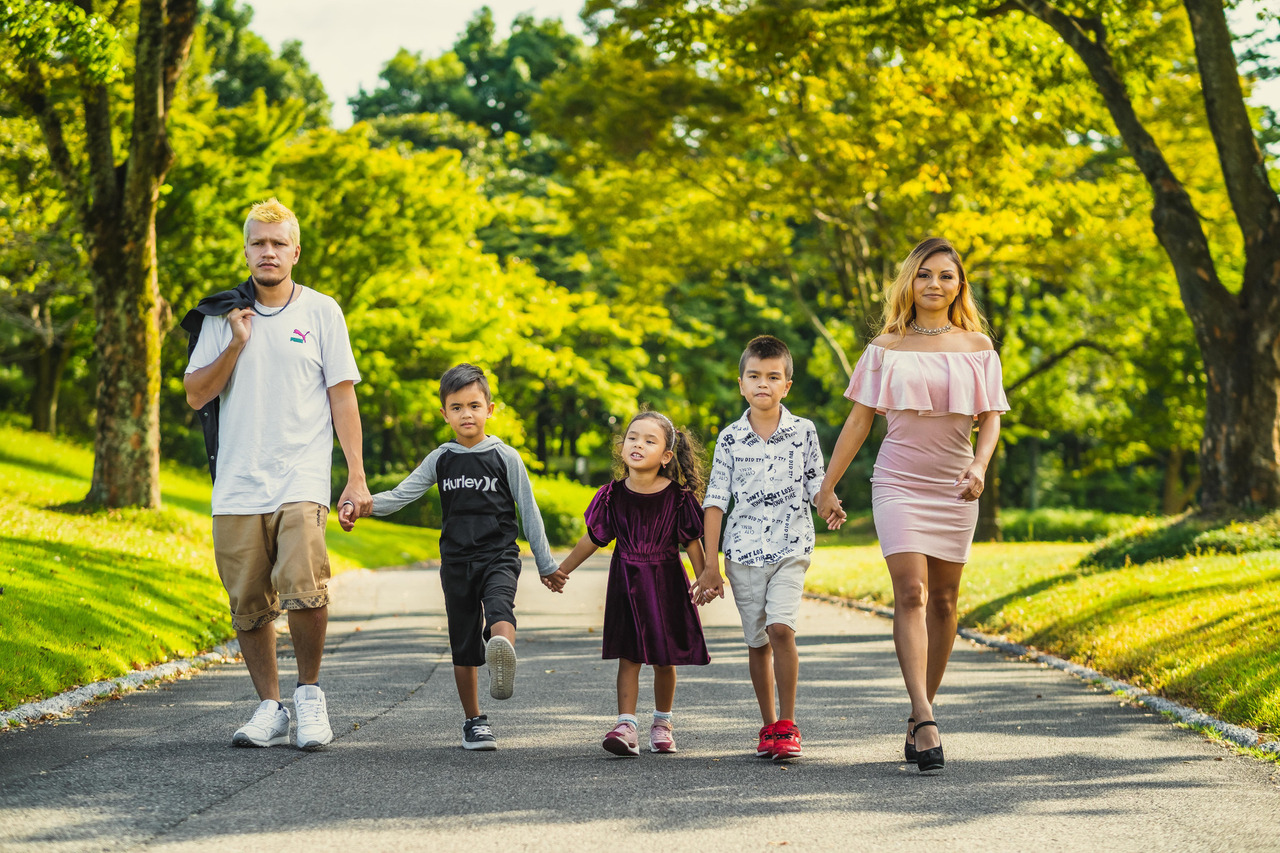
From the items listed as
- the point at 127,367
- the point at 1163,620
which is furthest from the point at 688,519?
the point at 127,367

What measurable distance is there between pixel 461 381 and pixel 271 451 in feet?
2.92

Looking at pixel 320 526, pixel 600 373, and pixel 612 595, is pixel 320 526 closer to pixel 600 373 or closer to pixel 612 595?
pixel 612 595

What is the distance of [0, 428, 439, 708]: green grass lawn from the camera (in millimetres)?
7277

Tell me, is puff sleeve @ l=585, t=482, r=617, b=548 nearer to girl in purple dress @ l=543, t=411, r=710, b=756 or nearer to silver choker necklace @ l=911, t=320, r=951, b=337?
girl in purple dress @ l=543, t=411, r=710, b=756

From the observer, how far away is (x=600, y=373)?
33.0 m

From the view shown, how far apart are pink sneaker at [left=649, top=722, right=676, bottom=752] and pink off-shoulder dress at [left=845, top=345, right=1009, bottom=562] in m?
1.28

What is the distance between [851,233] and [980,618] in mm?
12611

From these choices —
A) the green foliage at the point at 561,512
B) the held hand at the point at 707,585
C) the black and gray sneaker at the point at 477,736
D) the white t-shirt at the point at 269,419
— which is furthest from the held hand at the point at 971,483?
the green foliage at the point at 561,512

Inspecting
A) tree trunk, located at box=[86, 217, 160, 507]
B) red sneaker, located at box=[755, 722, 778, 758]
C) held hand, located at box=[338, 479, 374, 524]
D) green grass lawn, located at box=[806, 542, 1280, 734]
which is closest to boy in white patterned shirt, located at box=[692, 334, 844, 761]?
red sneaker, located at box=[755, 722, 778, 758]

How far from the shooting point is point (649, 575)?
567 cm

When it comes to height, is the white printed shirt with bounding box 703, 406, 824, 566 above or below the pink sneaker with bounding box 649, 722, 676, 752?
above

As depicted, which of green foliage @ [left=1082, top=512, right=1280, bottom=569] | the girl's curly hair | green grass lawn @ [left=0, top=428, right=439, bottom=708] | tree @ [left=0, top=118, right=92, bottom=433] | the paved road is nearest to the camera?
the paved road

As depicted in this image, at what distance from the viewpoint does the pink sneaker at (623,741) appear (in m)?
5.42

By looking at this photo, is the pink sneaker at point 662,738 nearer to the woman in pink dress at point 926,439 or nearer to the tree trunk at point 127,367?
the woman in pink dress at point 926,439
